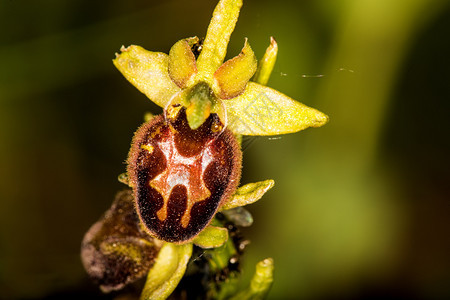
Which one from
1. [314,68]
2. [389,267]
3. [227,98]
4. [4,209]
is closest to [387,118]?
[314,68]

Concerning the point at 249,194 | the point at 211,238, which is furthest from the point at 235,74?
the point at 211,238

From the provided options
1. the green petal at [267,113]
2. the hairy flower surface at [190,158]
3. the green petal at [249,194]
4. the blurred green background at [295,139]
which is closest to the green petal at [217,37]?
the hairy flower surface at [190,158]

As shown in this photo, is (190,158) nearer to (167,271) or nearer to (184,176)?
(184,176)

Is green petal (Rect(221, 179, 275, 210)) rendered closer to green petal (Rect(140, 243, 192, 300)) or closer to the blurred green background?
green petal (Rect(140, 243, 192, 300))

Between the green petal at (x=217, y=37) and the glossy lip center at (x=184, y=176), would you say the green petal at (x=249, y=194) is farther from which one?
the green petal at (x=217, y=37)

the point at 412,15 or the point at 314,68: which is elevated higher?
the point at 412,15

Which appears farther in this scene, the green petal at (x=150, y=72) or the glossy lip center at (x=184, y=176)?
the green petal at (x=150, y=72)

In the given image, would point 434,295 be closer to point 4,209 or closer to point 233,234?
point 233,234
